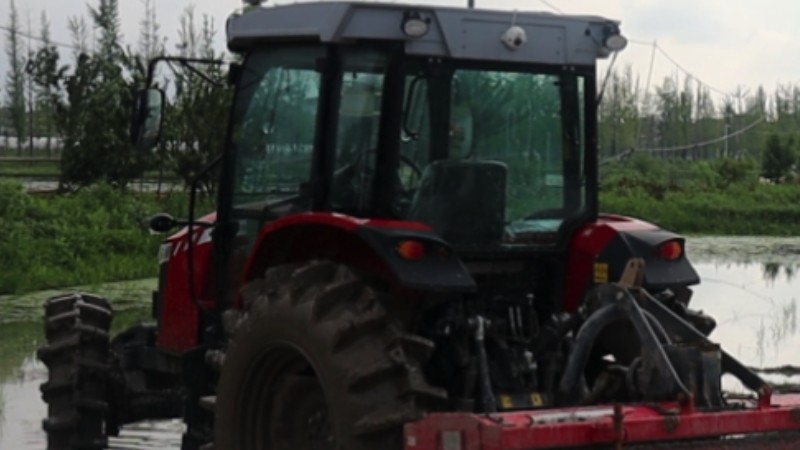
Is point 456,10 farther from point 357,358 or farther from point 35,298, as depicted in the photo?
point 35,298

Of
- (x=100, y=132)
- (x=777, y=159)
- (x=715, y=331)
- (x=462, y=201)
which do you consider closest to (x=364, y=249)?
(x=462, y=201)

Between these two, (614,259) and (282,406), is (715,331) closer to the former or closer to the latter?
(614,259)

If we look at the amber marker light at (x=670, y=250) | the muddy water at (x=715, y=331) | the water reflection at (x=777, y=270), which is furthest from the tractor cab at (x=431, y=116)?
the water reflection at (x=777, y=270)

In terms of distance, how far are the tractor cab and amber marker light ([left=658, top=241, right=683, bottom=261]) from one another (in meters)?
0.38

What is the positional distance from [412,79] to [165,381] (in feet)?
9.53

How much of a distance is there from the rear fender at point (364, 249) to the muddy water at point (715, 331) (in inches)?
106

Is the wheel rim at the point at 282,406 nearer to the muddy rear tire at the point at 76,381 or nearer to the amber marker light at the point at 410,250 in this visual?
the amber marker light at the point at 410,250

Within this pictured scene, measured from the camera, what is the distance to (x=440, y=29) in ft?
22.1

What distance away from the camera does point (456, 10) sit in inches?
268

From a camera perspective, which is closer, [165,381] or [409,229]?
[409,229]

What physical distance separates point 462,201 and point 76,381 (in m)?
2.75

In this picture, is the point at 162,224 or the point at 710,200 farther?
the point at 710,200

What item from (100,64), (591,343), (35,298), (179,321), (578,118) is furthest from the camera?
(100,64)

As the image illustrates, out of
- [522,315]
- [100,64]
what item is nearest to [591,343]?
[522,315]
